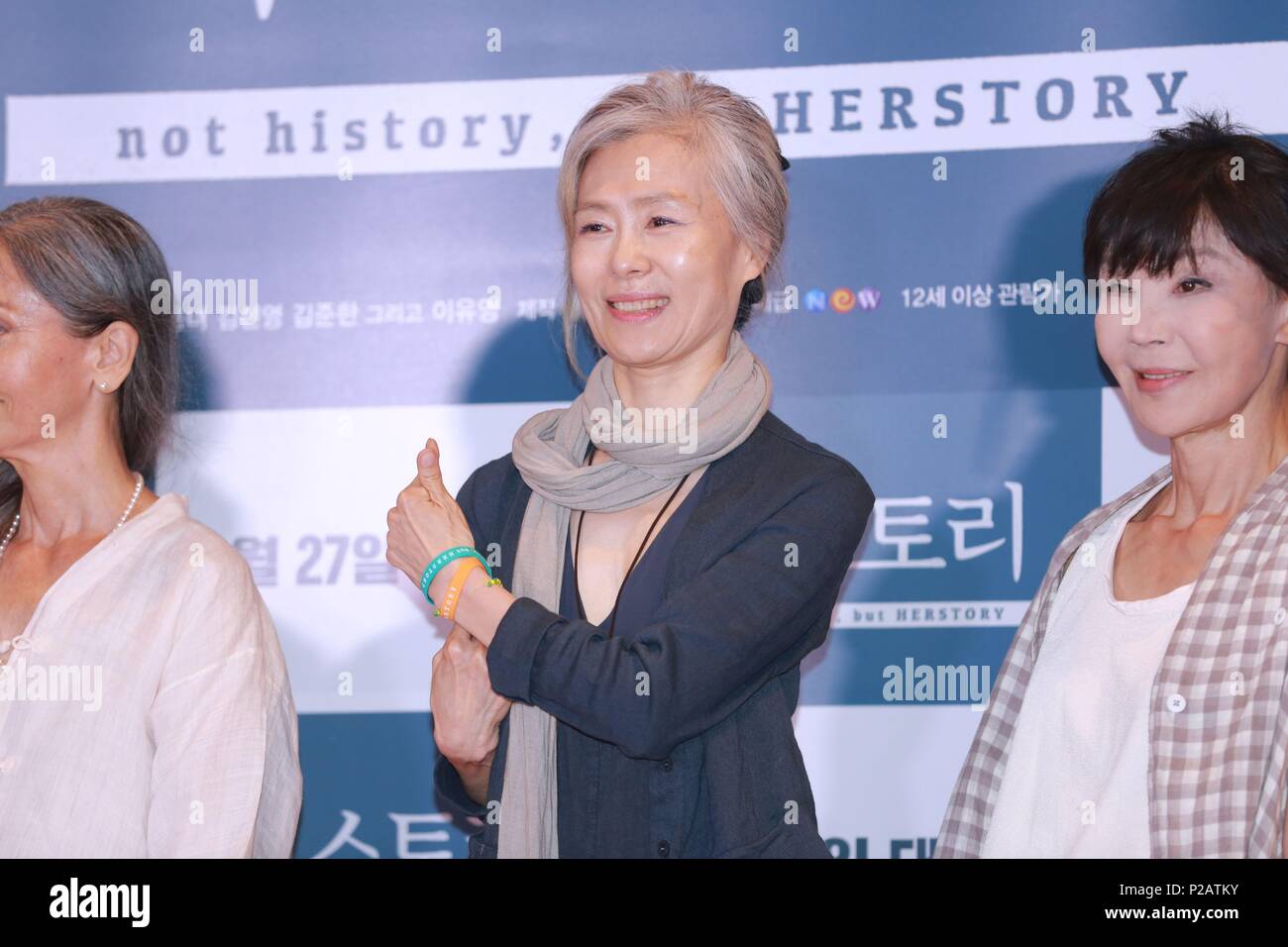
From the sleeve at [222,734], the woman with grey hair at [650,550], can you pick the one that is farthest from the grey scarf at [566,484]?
the sleeve at [222,734]

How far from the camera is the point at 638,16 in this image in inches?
113

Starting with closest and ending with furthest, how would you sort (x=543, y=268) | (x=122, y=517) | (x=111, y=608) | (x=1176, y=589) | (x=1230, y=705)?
(x=1230, y=705)
(x=1176, y=589)
(x=111, y=608)
(x=122, y=517)
(x=543, y=268)

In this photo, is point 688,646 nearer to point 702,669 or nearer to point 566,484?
point 702,669

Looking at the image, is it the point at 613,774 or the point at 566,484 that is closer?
the point at 613,774

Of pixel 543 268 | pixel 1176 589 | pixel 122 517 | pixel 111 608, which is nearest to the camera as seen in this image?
pixel 1176 589

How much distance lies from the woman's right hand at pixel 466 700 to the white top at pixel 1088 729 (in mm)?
824

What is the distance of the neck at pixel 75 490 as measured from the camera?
241 cm

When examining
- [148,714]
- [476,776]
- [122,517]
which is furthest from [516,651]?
[122,517]

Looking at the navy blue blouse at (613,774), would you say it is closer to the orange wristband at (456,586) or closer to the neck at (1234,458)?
the orange wristband at (456,586)

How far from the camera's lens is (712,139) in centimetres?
224

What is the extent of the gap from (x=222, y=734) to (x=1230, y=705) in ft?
5.02

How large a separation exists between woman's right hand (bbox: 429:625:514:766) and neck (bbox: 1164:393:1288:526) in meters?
1.14
